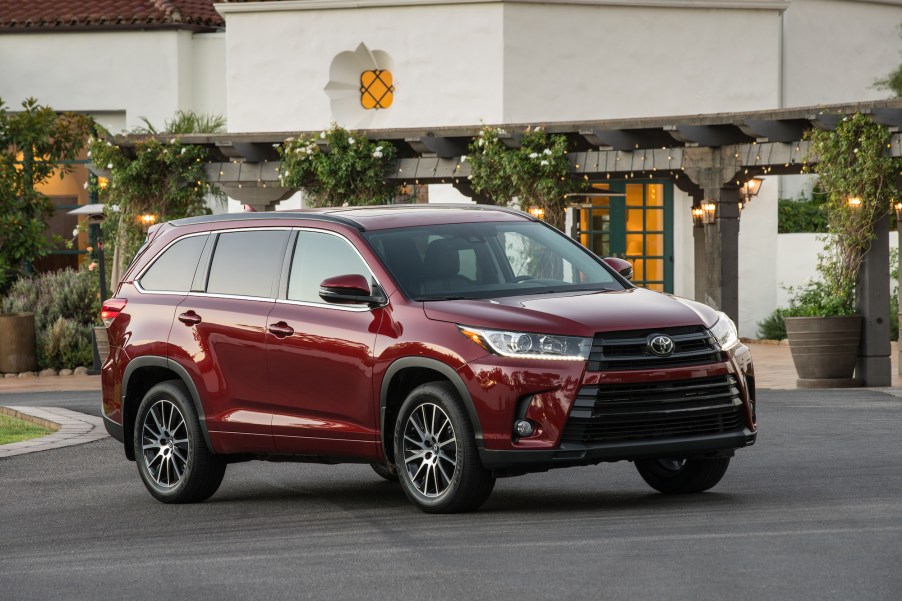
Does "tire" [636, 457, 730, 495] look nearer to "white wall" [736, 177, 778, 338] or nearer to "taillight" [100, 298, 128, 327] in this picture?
"taillight" [100, 298, 128, 327]

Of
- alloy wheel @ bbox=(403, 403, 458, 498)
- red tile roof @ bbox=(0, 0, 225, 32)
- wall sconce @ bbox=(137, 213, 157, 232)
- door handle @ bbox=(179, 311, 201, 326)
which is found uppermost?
red tile roof @ bbox=(0, 0, 225, 32)

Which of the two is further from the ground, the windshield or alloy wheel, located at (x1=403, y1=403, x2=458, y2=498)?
the windshield

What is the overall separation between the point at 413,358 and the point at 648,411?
1312mm

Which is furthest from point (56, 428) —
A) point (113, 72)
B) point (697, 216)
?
point (113, 72)

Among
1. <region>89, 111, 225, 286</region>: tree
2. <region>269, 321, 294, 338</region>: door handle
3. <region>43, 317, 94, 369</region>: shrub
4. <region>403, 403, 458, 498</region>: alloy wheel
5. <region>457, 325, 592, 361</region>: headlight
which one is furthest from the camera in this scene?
<region>43, 317, 94, 369</region>: shrub

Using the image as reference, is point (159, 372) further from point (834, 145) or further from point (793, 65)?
point (793, 65)

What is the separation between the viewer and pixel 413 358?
8.91 meters

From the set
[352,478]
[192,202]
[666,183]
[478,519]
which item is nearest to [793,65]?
[666,183]

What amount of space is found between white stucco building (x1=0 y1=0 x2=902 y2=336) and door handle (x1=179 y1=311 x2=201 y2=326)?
20.4 m

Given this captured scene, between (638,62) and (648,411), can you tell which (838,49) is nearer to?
(638,62)

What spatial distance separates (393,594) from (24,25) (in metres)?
30.0

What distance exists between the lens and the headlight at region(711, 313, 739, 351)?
8992 millimetres

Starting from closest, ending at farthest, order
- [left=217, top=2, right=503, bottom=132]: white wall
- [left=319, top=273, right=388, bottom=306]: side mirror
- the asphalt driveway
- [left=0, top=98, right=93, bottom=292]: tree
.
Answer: the asphalt driveway, [left=319, top=273, right=388, bottom=306]: side mirror, [left=0, top=98, right=93, bottom=292]: tree, [left=217, top=2, right=503, bottom=132]: white wall

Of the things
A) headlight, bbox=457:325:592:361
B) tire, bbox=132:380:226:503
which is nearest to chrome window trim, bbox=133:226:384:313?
tire, bbox=132:380:226:503
